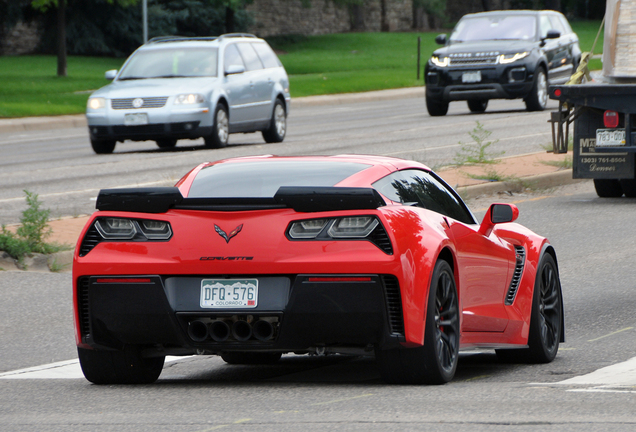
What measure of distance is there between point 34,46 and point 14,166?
145ft

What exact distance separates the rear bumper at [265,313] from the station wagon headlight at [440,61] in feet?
66.5

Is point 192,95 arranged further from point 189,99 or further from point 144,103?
point 144,103

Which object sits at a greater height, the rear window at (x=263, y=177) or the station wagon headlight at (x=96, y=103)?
the rear window at (x=263, y=177)

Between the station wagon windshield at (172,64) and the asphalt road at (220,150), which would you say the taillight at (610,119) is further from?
the station wagon windshield at (172,64)

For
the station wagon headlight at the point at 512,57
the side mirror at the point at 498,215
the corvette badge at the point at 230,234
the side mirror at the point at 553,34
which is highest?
the corvette badge at the point at 230,234

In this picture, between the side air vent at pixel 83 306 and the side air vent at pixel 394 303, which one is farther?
the side air vent at pixel 83 306

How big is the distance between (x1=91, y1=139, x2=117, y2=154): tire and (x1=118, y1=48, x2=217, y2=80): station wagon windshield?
1.20m

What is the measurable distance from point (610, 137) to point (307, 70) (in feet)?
120

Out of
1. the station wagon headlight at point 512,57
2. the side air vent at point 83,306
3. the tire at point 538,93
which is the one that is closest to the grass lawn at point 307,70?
the station wagon headlight at point 512,57

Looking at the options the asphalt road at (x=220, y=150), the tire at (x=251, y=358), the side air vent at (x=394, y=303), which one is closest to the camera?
the side air vent at (x=394, y=303)

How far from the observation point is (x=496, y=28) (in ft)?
87.6

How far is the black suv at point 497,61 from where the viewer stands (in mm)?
25328

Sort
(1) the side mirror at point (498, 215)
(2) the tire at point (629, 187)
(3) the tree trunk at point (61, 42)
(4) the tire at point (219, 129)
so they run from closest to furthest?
(1) the side mirror at point (498, 215) < (2) the tire at point (629, 187) < (4) the tire at point (219, 129) < (3) the tree trunk at point (61, 42)

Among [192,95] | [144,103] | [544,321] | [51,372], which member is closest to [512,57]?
[192,95]
